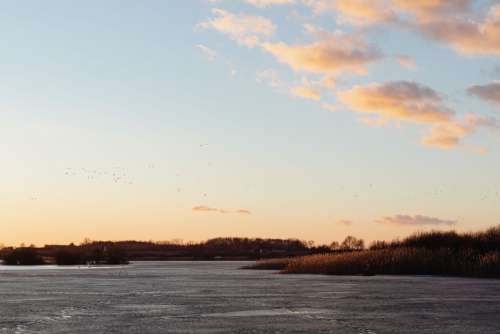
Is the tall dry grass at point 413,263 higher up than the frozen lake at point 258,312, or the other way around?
the tall dry grass at point 413,263

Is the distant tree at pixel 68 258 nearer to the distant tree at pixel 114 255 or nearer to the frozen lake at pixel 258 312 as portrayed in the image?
the distant tree at pixel 114 255

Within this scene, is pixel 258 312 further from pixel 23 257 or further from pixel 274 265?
pixel 23 257

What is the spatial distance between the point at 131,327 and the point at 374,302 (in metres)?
8.48

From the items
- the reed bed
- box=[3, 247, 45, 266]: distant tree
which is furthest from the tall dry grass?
box=[3, 247, 45, 266]: distant tree

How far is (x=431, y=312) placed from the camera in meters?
17.2

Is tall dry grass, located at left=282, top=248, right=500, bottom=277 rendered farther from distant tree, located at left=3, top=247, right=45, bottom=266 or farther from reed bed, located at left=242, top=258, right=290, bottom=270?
distant tree, located at left=3, top=247, right=45, bottom=266

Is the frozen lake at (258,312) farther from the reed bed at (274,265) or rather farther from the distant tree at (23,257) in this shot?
the distant tree at (23,257)

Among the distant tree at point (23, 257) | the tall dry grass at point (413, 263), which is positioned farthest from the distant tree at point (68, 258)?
the tall dry grass at point (413, 263)

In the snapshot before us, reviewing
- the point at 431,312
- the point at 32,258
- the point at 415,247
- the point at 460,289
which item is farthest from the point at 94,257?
the point at 431,312

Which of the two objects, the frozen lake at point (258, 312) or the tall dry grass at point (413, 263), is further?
the tall dry grass at point (413, 263)

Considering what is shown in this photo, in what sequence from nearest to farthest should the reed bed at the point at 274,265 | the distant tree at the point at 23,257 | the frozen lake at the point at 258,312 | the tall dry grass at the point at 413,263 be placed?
the frozen lake at the point at 258,312 → the tall dry grass at the point at 413,263 → the reed bed at the point at 274,265 → the distant tree at the point at 23,257

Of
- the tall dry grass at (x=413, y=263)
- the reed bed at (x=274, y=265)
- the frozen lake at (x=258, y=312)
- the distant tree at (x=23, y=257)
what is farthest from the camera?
the distant tree at (x=23, y=257)

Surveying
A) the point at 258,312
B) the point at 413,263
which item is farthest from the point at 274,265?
the point at 258,312

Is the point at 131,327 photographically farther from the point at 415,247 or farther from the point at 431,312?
the point at 415,247
